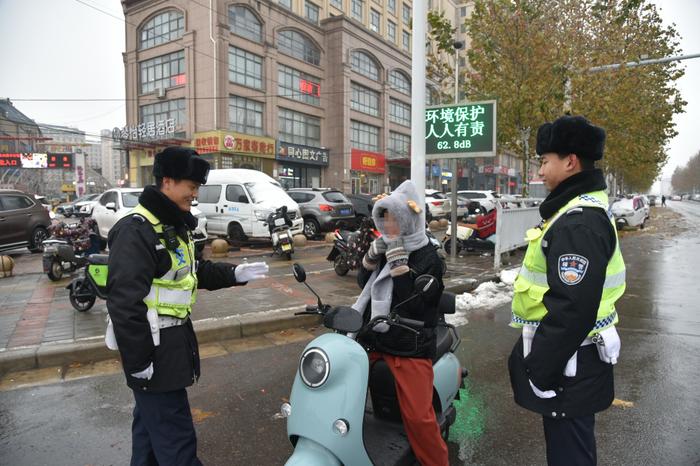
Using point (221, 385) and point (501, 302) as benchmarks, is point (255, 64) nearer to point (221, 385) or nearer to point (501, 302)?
point (501, 302)

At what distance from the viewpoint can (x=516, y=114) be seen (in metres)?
13.4

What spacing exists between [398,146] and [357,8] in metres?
13.4

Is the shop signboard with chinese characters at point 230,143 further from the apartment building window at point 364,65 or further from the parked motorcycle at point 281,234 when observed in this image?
the parked motorcycle at point 281,234

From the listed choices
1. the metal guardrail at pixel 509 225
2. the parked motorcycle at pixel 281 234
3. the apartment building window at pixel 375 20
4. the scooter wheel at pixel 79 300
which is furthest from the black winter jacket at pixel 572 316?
the apartment building window at pixel 375 20

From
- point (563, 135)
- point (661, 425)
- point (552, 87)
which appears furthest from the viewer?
point (552, 87)

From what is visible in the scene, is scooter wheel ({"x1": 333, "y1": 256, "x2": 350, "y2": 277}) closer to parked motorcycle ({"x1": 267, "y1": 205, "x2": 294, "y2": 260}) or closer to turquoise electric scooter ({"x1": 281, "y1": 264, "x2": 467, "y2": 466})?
parked motorcycle ({"x1": 267, "y1": 205, "x2": 294, "y2": 260})

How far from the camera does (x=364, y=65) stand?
137ft

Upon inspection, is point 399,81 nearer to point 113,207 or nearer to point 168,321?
point 113,207

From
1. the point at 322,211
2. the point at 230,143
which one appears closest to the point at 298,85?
the point at 230,143

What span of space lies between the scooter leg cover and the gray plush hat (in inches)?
51.0

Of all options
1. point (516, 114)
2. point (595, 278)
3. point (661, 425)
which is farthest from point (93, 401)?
point (516, 114)

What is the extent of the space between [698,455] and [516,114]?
459 inches

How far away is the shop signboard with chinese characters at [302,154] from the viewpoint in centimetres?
3428

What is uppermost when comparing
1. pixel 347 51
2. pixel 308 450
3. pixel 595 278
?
pixel 347 51
